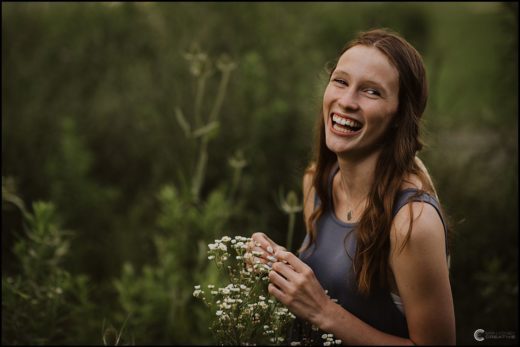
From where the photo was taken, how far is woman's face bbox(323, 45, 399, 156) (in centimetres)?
201

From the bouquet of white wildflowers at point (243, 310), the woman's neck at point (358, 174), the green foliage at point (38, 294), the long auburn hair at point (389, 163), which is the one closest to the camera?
the bouquet of white wildflowers at point (243, 310)

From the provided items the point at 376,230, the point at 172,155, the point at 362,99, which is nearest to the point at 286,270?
the point at 376,230

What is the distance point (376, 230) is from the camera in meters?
1.95

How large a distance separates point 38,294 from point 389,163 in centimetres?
156

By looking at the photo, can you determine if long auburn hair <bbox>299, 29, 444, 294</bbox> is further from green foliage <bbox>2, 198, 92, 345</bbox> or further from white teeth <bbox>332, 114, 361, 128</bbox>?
green foliage <bbox>2, 198, 92, 345</bbox>

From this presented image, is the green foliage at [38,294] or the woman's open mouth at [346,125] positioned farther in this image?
the green foliage at [38,294]

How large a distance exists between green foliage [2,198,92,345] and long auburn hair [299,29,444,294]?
1.23 meters

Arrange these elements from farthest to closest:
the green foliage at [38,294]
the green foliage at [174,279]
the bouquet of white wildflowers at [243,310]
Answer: the green foliage at [174,279]
the green foliage at [38,294]
the bouquet of white wildflowers at [243,310]

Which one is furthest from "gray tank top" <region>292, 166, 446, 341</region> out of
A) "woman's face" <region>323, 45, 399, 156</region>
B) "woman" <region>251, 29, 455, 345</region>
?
"woman's face" <region>323, 45, 399, 156</region>

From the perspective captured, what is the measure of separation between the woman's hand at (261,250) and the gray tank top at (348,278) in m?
0.26

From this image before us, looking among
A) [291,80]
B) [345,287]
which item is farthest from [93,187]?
[345,287]

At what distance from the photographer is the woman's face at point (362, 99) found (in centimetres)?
201

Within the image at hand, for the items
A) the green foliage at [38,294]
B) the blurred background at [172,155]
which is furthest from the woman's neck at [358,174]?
the green foliage at [38,294]

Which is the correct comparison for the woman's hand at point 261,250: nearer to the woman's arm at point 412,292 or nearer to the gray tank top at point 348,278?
the woman's arm at point 412,292
